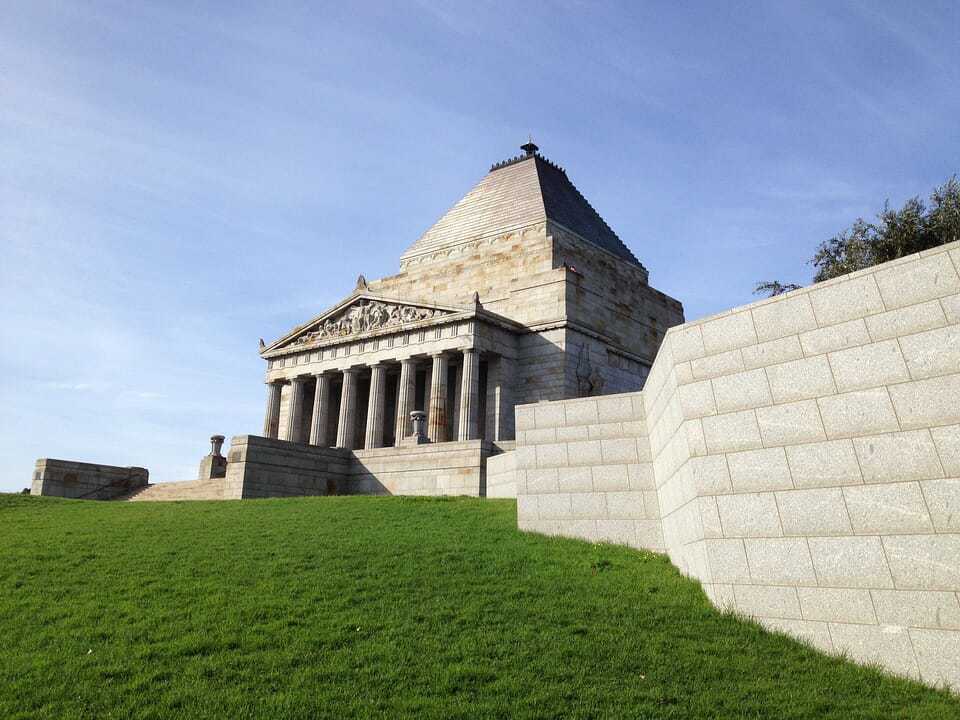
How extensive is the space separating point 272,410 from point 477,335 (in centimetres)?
1561

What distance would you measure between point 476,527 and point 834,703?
413 inches

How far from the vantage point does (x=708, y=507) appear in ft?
40.7

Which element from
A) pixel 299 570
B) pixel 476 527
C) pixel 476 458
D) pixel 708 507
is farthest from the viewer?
pixel 476 458

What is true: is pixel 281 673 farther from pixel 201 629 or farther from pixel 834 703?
pixel 834 703

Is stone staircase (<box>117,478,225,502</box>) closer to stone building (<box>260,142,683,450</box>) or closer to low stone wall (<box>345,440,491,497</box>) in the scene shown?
low stone wall (<box>345,440,491,497</box>)

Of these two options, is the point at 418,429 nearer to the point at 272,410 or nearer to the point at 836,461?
the point at 272,410

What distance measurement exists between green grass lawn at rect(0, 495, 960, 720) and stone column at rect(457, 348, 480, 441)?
22475 mm

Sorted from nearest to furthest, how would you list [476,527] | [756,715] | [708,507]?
[756,715] < [708,507] < [476,527]

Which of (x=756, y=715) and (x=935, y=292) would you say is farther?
(x=935, y=292)

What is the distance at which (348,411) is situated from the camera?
4475 cm

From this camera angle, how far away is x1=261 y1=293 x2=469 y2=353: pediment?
43.1 metres

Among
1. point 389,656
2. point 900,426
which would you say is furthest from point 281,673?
point 900,426

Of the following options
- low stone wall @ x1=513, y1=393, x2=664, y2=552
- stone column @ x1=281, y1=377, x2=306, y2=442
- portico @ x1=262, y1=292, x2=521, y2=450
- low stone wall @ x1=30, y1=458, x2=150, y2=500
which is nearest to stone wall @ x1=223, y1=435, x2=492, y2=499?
portico @ x1=262, y1=292, x2=521, y2=450

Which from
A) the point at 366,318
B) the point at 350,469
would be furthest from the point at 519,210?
the point at 350,469
